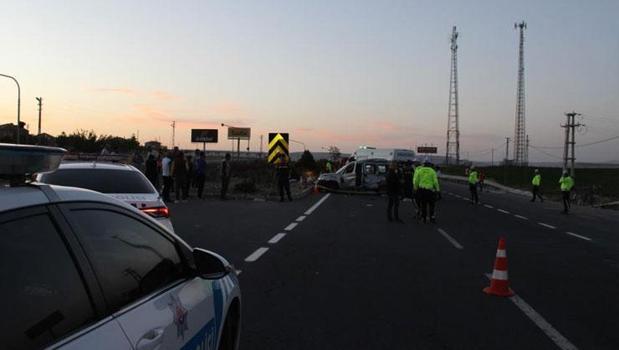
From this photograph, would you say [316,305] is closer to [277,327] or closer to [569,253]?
[277,327]

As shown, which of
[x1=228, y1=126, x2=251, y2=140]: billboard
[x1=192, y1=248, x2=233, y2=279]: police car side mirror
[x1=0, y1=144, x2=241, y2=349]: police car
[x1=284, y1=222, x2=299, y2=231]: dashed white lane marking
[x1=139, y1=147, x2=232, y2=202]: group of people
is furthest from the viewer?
[x1=228, y1=126, x2=251, y2=140]: billboard

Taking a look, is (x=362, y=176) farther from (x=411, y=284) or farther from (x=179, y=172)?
(x=411, y=284)

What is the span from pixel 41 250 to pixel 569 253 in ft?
38.2

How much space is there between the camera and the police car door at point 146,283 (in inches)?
104

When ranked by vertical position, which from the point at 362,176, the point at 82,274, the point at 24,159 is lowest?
the point at 82,274

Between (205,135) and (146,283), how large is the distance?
9288 centimetres

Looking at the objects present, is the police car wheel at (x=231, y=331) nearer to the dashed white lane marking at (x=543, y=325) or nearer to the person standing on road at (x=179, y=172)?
the dashed white lane marking at (x=543, y=325)

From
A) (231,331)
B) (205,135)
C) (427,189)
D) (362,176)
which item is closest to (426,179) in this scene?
(427,189)

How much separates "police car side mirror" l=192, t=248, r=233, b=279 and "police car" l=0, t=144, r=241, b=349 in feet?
0.22

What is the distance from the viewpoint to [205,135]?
94562mm

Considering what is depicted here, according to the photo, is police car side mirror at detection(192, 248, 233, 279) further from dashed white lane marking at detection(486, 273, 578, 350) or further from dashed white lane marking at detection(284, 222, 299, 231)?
dashed white lane marking at detection(284, 222, 299, 231)

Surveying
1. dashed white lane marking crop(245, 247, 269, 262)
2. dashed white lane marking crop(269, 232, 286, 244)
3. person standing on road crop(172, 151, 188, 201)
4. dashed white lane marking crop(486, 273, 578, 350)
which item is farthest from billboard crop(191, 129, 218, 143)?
dashed white lane marking crop(486, 273, 578, 350)

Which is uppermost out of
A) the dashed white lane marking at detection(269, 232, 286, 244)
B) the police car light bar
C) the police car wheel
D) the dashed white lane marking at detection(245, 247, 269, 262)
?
the police car light bar

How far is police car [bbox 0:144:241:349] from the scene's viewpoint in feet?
7.13
